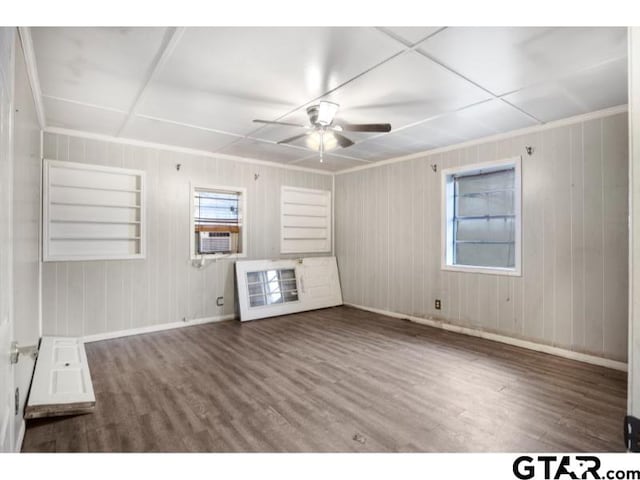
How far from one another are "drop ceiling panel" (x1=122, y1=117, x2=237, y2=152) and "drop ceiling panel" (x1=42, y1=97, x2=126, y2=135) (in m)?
0.16

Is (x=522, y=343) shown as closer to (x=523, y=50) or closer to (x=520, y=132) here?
(x=520, y=132)

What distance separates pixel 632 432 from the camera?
112cm

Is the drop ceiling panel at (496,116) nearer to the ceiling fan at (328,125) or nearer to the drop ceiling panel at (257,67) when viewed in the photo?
the ceiling fan at (328,125)

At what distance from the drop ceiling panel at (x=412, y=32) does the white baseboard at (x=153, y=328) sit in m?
4.23

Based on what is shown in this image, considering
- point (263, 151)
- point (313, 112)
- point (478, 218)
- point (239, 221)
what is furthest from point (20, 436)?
point (478, 218)

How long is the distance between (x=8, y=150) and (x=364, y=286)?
4.85 m

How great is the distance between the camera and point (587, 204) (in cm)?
332

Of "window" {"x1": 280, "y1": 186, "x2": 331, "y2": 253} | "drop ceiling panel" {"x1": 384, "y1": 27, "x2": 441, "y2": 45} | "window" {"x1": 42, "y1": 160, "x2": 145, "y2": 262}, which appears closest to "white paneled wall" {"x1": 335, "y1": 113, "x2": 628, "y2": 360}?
"window" {"x1": 280, "y1": 186, "x2": 331, "y2": 253}

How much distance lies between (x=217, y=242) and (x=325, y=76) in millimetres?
3199

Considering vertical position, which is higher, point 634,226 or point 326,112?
point 326,112

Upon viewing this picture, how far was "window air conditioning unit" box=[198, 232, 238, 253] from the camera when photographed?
15.8ft

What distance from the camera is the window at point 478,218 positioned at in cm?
430

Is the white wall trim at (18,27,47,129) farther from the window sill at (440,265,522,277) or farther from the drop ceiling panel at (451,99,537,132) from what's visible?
the window sill at (440,265,522,277)

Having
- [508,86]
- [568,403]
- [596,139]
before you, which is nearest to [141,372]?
[568,403]
